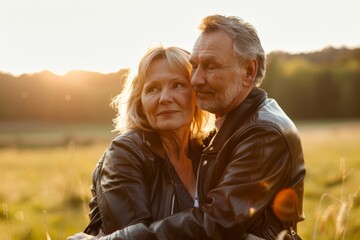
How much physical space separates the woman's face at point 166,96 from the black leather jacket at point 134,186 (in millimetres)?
149

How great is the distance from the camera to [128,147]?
13.7 feet

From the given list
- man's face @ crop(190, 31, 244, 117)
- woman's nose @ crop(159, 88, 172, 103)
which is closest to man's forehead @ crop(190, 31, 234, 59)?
man's face @ crop(190, 31, 244, 117)

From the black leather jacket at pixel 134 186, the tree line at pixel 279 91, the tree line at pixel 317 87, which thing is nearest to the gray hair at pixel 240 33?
the black leather jacket at pixel 134 186

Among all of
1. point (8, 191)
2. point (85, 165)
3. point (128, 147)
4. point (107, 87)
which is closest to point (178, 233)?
point (128, 147)

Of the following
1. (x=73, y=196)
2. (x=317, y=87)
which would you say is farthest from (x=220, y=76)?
(x=317, y=87)

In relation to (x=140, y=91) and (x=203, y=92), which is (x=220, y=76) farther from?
(x=140, y=91)

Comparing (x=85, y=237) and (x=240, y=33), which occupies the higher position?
(x=240, y=33)

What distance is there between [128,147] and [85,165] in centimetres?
1460

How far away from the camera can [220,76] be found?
13.9 feet

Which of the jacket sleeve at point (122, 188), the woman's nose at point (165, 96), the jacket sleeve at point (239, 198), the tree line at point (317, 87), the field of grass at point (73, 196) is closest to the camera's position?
the jacket sleeve at point (239, 198)

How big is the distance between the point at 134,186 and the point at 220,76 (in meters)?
0.96

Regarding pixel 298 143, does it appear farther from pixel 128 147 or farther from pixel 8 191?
pixel 8 191

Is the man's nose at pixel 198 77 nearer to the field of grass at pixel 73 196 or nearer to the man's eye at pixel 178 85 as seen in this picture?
the man's eye at pixel 178 85

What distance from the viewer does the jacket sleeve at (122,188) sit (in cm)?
387
